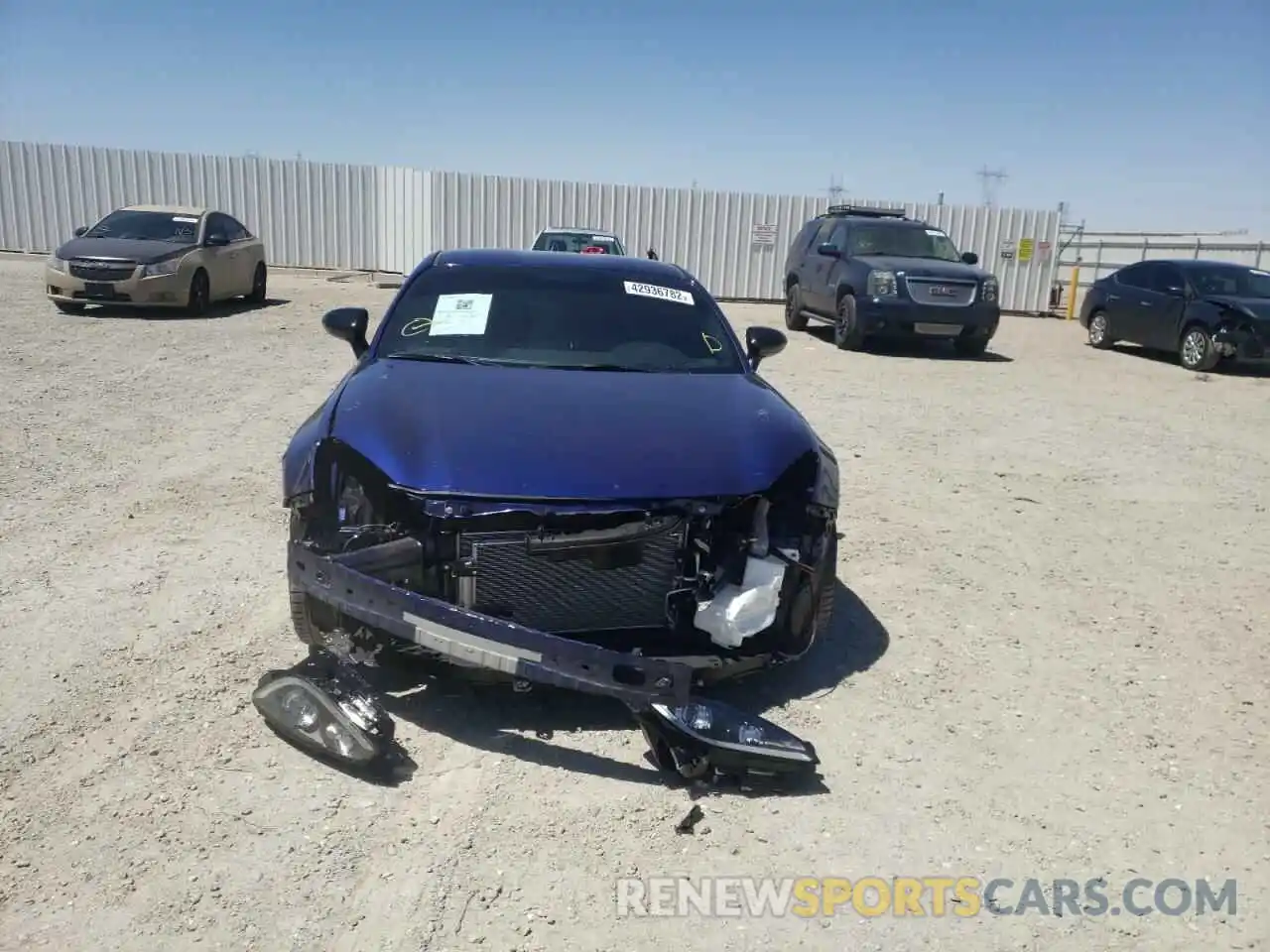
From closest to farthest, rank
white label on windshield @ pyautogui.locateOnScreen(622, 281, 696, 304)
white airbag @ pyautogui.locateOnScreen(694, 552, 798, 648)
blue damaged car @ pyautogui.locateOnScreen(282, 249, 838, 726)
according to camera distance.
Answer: blue damaged car @ pyautogui.locateOnScreen(282, 249, 838, 726) → white airbag @ pyautogui.locateOnScreen(694, 552, 798, 648) → white label on windshield @ pyautogui.locateOnScreen(622, 281, 696, 304)

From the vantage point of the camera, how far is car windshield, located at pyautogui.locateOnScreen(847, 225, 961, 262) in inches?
591

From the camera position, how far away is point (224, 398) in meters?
9.02

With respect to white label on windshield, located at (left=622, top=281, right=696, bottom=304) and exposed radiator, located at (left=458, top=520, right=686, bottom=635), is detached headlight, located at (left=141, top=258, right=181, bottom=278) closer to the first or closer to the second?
white label on windshield, located at (left=622, top=281, right=696, bottom=304)

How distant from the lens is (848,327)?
47.2 ft

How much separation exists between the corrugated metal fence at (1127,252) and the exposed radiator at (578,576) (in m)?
22.7

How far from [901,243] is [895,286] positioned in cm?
151

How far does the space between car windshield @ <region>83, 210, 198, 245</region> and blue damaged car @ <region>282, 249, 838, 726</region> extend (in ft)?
39.2

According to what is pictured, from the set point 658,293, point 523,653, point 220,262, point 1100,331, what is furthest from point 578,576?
point 1100,331

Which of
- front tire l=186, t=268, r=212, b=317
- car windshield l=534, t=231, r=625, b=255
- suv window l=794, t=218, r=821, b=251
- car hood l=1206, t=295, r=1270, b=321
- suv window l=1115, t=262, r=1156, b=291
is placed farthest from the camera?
car windshield l=534, t=231, r=625, b=255

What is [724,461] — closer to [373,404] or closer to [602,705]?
[602,705]

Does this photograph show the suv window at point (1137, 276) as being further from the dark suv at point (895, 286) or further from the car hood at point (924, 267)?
the car hood at point (924, 267)

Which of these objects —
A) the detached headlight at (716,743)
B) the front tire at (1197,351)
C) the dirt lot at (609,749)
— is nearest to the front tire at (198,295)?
the dirt lot at (609,749)

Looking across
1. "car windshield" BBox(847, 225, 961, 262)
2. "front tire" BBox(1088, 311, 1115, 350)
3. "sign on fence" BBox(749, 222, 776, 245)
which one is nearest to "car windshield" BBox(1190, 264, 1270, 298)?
"front tire" BBox(1088, 311, 1115, 350)

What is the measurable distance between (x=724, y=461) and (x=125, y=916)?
225cm
